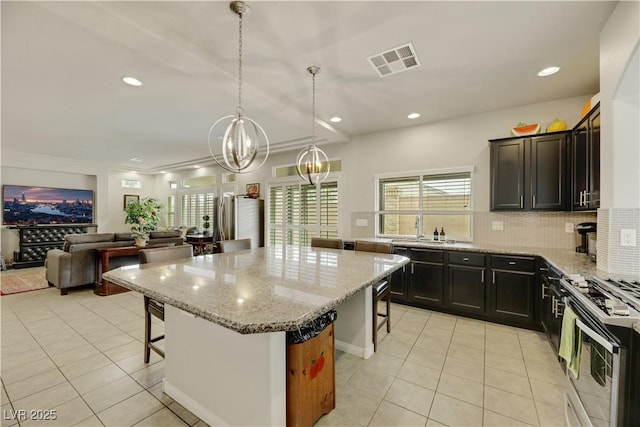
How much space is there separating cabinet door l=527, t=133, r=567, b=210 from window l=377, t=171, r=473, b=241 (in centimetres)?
81

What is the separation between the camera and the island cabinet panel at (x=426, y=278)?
362cm

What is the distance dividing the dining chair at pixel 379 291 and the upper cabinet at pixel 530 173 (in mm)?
1816

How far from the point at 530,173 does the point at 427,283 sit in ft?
6.23

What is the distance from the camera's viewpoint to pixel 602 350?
1.38 m

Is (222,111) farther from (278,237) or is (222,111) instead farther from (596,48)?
(596,48)

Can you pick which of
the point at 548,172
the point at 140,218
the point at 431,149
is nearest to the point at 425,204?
the point at 431,149

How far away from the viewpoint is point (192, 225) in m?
8.23

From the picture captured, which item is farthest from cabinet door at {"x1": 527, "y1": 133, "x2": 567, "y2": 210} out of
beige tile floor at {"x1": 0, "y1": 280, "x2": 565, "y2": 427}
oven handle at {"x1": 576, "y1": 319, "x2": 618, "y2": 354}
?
oven handle at {"x1": 576, "y1": 319, "x2": 618, "y2": 354}

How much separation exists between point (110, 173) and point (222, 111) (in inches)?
261

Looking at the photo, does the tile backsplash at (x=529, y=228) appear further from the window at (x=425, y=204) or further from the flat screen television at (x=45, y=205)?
the flat screen television at (x=45, y=205)

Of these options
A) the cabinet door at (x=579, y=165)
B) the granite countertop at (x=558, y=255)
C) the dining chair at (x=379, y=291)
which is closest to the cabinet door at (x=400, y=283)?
the granite countertop at (x=558, y=255)

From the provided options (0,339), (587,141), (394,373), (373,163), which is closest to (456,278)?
(394,373)

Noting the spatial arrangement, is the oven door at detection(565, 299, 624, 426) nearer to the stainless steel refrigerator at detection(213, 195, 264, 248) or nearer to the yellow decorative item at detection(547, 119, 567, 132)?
the yellow decorative item at detection(547, 119, 567, 132)

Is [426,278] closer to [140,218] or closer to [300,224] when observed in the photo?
[300,224]
